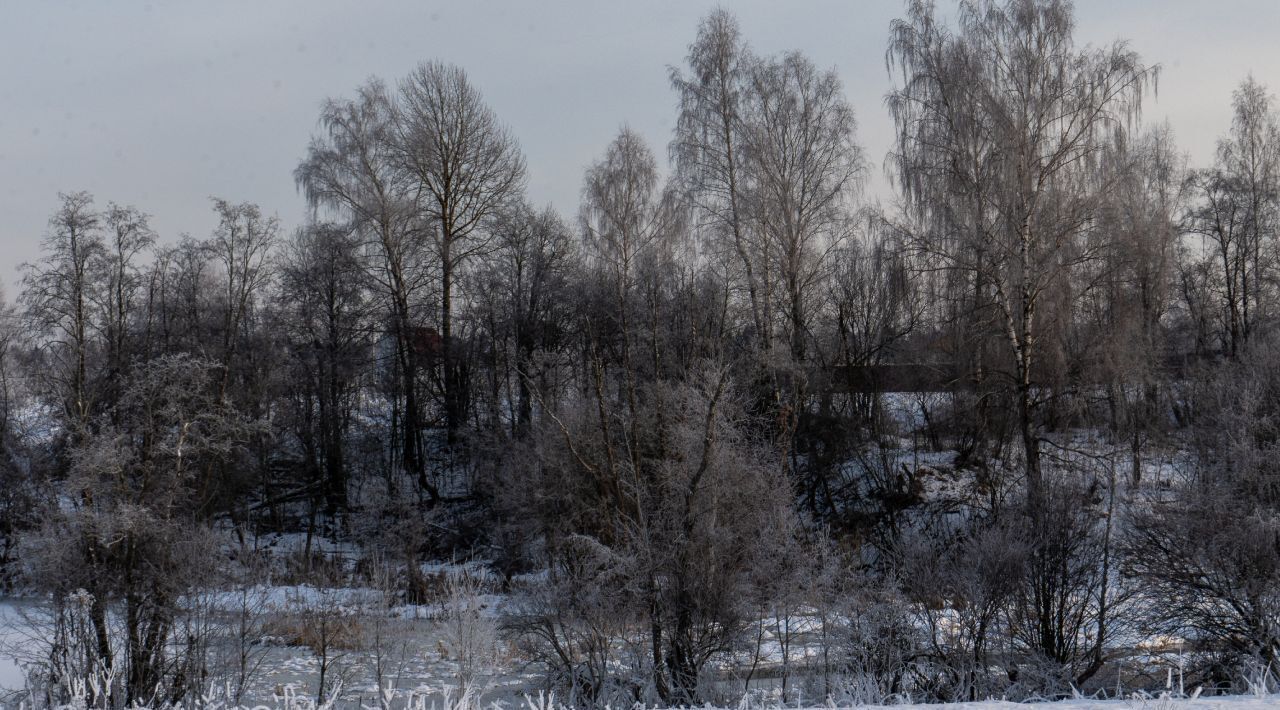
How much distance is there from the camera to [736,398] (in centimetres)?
2100

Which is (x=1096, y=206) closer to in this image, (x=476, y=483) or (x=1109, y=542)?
(x=1109, y=542)

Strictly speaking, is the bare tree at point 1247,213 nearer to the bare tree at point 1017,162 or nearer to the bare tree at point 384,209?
the bare tree at point 1017,162

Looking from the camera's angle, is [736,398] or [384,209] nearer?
[736,398]

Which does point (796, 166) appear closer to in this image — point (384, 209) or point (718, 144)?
point (718, 144)

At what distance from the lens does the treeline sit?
15.1 meters

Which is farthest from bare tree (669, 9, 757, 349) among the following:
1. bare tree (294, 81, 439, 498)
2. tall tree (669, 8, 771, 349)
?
bare tree (294, 81, 439, 498)

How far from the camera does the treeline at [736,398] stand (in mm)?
15062

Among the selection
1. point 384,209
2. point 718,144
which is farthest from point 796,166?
point 384,209

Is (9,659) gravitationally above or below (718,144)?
below

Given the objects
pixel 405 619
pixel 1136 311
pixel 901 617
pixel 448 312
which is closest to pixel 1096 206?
pixel 1136 311

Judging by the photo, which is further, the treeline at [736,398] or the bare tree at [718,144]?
the bare tree at [718,144]

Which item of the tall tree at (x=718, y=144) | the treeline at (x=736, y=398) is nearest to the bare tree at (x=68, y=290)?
the treeline at (x=736, y=398)

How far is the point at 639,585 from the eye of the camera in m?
15.5

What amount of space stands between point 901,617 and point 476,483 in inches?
630
